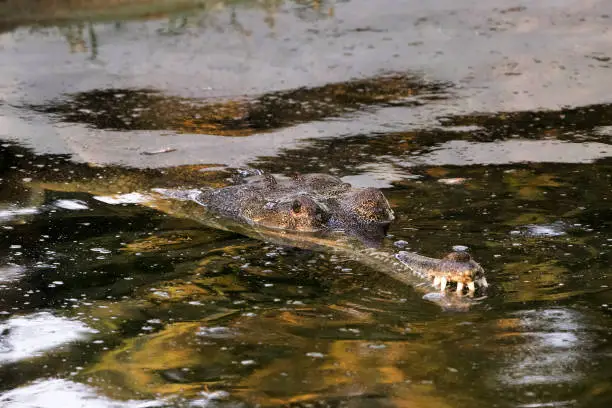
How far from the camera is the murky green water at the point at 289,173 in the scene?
3896 millimetres

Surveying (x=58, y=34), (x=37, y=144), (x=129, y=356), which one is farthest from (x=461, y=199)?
(x=58, y=34)

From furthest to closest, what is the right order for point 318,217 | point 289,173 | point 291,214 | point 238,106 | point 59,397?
point 238,106
point 289,173
point 291,214
point 318,217
point 59,397

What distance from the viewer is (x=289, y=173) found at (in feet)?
24.2

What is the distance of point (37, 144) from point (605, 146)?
4.68 meters

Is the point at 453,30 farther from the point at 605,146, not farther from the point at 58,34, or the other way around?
the point at 58,34

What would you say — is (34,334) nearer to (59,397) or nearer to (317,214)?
(59,397)

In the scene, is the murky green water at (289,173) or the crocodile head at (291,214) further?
the crocodile head at (291,214)

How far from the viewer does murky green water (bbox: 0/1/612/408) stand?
390cm

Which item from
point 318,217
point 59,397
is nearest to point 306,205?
point 318,217

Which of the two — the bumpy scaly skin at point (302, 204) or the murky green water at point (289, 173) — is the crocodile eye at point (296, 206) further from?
the murky green water at point (289, 173)

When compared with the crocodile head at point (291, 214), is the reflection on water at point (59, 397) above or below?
above

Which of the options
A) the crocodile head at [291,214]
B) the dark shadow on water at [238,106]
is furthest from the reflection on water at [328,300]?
the dark shadow on water at [238,106]

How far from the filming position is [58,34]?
443 inches

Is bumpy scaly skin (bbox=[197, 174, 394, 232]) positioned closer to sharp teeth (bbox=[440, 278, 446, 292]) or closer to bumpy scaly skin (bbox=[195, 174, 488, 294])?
bumpy scaly skin (bbox=[195, 174, 488, 294])
